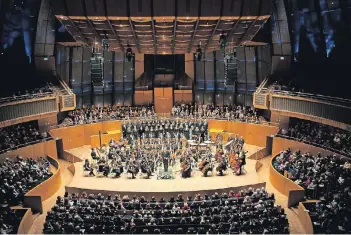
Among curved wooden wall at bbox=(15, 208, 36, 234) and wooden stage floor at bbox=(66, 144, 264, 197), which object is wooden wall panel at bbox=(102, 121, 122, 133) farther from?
curved wooden wall at bbox=(15, 208, 36, 234)

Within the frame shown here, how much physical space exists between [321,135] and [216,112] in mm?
7179

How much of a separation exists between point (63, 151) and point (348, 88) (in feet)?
50.9

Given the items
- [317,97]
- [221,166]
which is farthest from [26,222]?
[317,97]

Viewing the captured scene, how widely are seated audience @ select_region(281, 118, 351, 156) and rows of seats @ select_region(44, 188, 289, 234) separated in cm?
592

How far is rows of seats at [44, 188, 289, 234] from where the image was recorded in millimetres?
14039

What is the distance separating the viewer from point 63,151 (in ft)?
78.8

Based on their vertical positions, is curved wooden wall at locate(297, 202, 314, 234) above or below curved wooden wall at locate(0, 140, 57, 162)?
below

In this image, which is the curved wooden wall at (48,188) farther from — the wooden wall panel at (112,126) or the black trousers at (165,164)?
the wooden wall panel at (112,126)

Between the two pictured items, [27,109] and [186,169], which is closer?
[186,169]

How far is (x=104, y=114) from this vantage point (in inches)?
1063

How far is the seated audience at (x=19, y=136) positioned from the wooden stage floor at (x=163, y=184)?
3.68m

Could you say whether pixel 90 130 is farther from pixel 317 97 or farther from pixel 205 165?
pixel 317 97

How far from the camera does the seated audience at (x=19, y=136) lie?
21078mm

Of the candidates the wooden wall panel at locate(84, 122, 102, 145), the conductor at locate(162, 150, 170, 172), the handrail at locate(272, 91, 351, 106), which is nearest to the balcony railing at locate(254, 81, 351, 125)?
the handrail at locate(272, 91, 351, 106)
